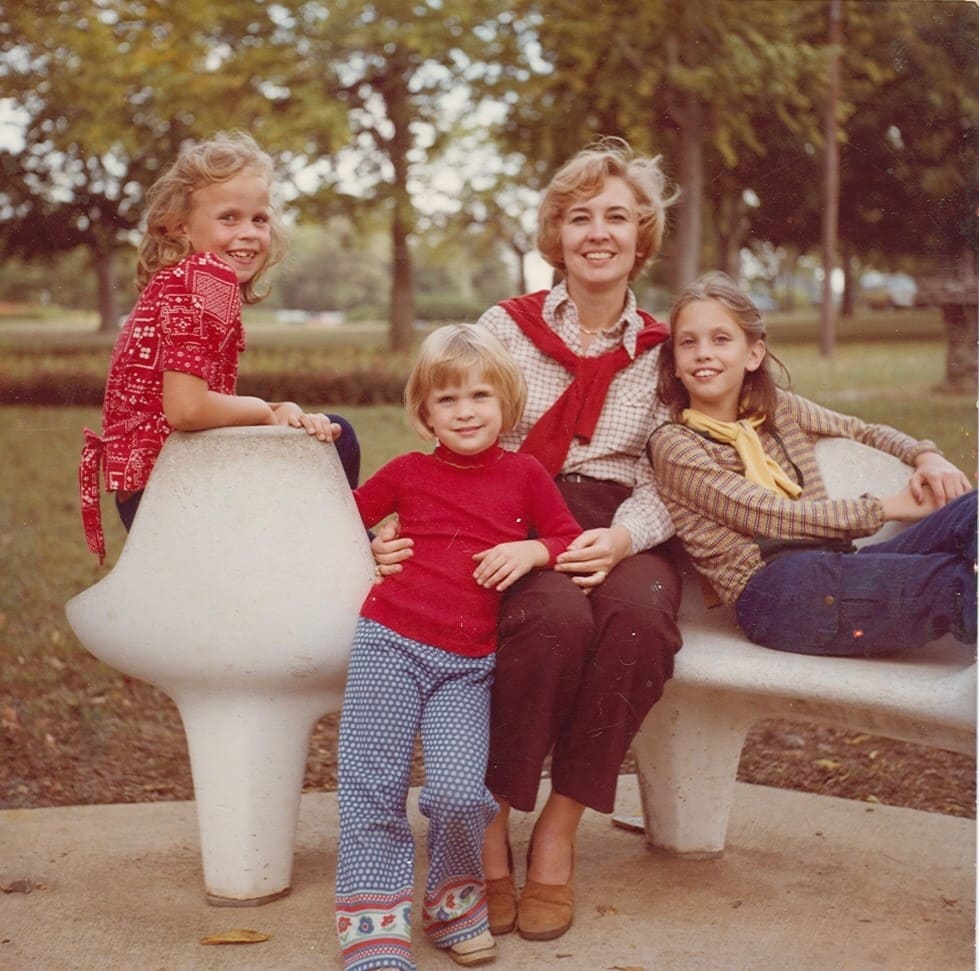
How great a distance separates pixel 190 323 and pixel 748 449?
118cm

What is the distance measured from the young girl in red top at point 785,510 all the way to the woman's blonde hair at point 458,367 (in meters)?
0.38

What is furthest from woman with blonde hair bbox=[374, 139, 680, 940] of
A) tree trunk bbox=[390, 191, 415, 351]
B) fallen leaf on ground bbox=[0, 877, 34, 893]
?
tree trunk bbox=[390, 191, 415, 351]

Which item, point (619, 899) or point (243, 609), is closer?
point (243, 609)

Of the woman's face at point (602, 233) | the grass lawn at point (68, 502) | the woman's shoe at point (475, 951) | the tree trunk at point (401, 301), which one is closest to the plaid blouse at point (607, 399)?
the woman's face at point (602, 233)

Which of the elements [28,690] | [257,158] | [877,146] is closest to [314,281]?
[877,146]

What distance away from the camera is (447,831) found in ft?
7.74

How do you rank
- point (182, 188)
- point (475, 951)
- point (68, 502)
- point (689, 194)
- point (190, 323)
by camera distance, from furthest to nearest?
1. point (68, 502)
2. point (689, 194)
3. point (182, 188)
4. point (190, 323)
5. point (475, 951)

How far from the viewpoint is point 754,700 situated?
2654 millimetres

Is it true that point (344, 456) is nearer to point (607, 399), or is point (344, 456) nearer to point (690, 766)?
point (607, 399)

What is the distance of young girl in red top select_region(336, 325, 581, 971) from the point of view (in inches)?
91.8

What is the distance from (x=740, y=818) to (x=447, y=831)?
118 centimetres

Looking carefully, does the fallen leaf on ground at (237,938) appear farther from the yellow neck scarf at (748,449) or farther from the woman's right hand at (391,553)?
the yellow neck scarf at (748,449)

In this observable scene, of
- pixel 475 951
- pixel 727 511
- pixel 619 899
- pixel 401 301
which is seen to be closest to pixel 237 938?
pixel 475 951

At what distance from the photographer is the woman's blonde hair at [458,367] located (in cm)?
255
